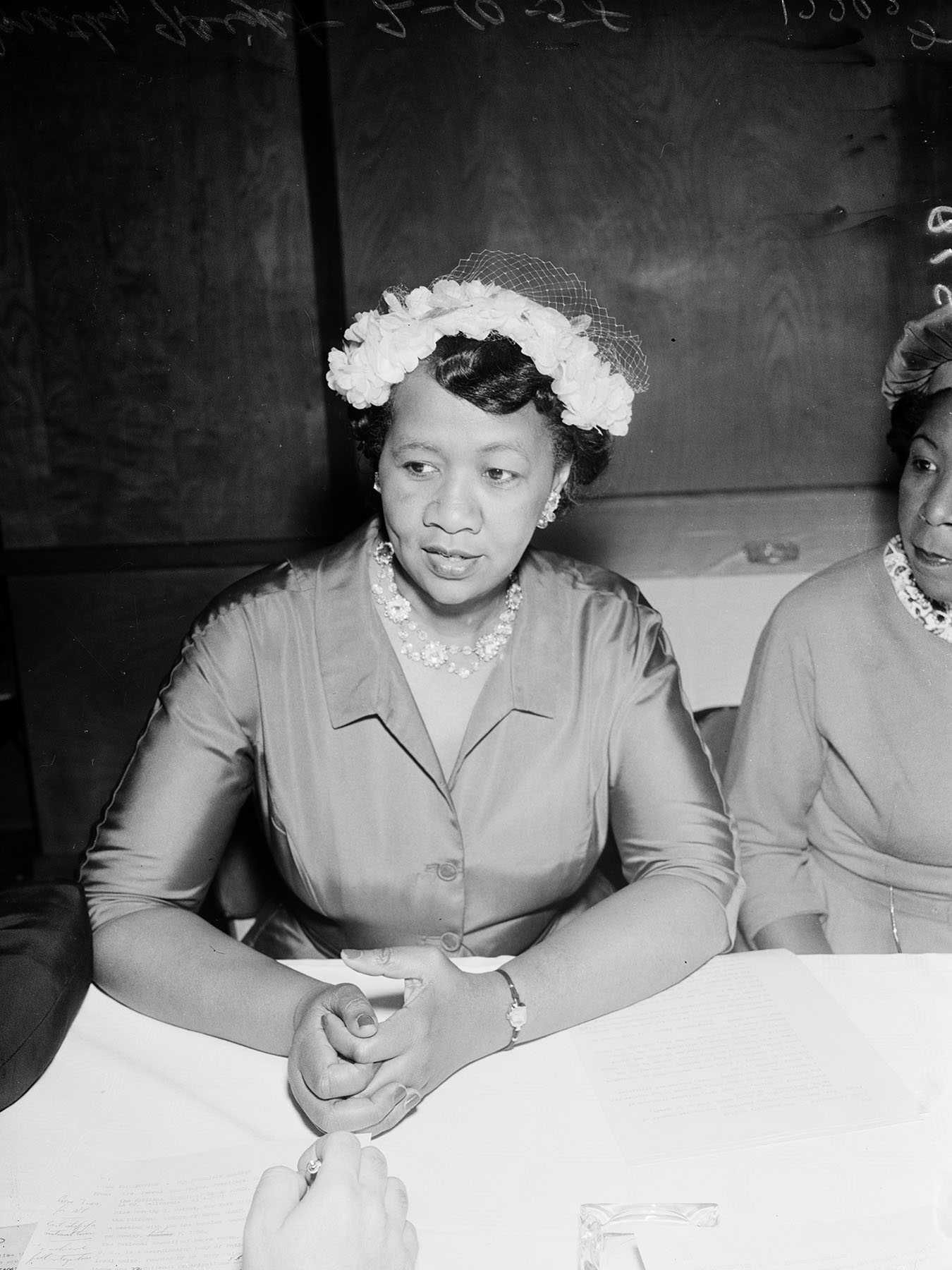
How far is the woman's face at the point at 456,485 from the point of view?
1.65m

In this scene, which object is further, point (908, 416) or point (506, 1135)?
point (908, 416)

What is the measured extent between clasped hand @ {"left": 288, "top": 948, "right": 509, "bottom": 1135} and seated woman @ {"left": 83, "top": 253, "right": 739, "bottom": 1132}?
24 centimetres

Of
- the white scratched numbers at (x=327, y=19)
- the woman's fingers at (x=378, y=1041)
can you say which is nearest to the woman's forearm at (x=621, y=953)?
the woman's fingers at (x=378, y=1041)

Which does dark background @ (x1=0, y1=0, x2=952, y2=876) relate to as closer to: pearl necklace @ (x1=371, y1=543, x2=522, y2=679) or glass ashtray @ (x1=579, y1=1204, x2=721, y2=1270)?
pearl necklace @ (x1=371, y1=543, x2=522, y2=679)

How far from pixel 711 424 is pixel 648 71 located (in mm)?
926

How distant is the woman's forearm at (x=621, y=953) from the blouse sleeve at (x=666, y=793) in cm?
6

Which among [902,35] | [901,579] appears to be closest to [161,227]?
[902,35]

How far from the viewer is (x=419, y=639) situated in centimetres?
185

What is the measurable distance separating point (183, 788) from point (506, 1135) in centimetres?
78

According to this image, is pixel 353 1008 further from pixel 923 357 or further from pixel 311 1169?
pixel 923 357

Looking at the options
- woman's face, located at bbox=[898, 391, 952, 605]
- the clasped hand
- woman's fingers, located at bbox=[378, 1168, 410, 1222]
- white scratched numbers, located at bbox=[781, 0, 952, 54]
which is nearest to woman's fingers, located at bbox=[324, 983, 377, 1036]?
the clasped hand

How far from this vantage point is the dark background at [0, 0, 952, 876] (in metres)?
2.62

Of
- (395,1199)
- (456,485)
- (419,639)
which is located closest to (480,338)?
(456,485)

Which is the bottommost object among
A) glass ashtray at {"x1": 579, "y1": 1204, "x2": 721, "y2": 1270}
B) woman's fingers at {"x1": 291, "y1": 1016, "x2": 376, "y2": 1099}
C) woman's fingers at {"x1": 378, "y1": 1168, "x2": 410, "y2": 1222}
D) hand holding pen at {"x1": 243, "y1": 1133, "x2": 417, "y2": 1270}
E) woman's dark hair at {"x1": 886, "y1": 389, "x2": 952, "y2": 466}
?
glass ashtray at {"x1": 579, "y1": 1204, "x2": 721, "y2": 1270}
